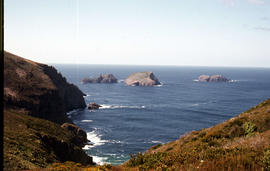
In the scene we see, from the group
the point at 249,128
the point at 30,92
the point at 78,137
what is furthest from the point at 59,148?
the point at 30,92

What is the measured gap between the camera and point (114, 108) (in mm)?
121312

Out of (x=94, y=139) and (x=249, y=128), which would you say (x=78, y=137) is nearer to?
(x=94, y=139)

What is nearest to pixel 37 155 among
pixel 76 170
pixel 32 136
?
pixel 32 136

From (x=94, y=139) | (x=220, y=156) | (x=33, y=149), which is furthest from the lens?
(x=94, y=139)

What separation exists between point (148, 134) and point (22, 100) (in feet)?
156

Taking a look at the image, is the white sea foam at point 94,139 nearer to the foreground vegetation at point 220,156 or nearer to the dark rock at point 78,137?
the dark rock at point 78,137

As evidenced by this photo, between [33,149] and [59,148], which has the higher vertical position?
[33,149]

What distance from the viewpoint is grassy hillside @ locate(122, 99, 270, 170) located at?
7352 mm

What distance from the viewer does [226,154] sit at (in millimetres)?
8742

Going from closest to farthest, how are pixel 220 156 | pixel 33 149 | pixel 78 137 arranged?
pixel 220 156 → pixel 33 149 → pixel 78 137

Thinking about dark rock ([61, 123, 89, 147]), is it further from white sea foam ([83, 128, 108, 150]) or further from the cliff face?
the cliff face

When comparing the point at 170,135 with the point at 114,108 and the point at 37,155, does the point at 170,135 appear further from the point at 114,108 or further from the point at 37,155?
the point at 37,155

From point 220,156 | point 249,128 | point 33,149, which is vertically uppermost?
point 220,156

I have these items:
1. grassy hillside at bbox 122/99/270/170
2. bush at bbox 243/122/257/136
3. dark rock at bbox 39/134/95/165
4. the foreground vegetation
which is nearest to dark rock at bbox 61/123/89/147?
dark rock at bbox 39/134/95/165
